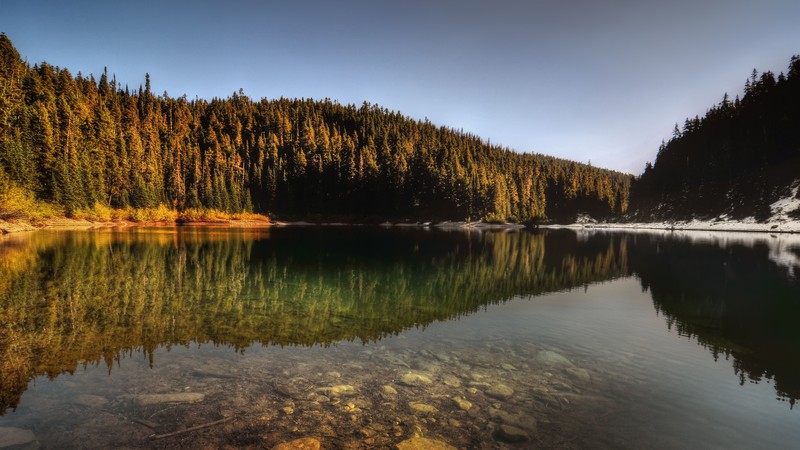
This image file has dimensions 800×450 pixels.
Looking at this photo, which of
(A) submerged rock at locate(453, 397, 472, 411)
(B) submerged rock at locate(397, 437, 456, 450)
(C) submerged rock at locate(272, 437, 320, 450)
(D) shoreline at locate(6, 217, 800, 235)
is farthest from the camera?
(D) shoreline at locate(6, 217, 800, 235)

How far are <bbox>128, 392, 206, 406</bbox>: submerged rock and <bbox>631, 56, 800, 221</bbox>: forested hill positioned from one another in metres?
135

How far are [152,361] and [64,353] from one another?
2770mm

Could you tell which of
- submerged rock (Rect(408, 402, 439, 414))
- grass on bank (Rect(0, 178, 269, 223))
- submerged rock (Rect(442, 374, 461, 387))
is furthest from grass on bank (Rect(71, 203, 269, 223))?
submerged rock (Rect(408, 402, 439, 414))

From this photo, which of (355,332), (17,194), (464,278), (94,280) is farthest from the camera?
(17,194)

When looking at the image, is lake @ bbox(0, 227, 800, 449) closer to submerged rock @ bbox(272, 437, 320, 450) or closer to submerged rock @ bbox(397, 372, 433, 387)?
submerged rock @ bbox(397, 372, 433, 387)

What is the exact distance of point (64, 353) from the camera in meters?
11.6

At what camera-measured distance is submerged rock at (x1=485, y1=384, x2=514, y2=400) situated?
9.59m

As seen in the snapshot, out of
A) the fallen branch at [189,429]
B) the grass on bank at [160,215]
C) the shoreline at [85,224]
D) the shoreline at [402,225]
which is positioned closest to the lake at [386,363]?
the fallen branch at [189,429]

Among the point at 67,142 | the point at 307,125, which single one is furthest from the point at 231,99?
the point at 67,142

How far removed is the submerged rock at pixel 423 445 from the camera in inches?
286

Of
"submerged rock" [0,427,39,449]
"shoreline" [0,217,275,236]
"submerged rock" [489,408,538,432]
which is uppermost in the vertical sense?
"shoreline" [0,217,275,236]

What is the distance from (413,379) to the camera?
1061 cm

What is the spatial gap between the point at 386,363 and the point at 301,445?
489cm

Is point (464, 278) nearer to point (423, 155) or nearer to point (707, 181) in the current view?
point (423, 155)
